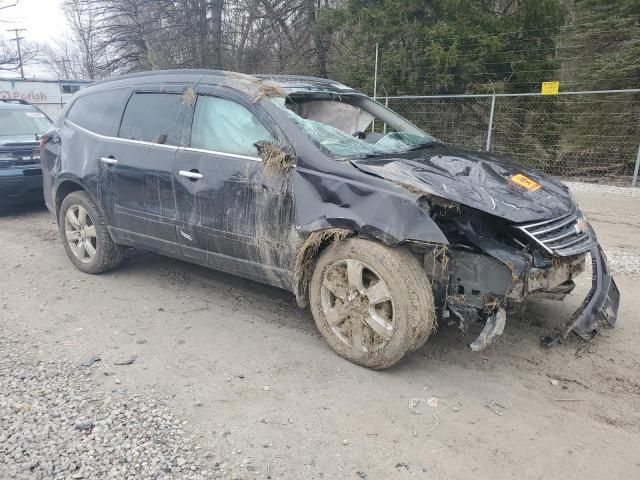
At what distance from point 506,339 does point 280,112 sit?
2374 millimetres

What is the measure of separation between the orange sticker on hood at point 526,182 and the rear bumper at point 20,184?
23.6 feet

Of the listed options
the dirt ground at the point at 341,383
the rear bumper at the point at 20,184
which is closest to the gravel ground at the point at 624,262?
the dirt ground at the point at 341,383

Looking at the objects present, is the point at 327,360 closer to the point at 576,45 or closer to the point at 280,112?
the point at 280,112

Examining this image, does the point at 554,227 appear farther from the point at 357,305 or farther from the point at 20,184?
the point at 20,184

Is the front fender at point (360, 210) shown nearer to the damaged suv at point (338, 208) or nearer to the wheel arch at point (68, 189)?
the damaged suv at point (338, 208)

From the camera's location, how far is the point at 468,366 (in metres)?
3.54

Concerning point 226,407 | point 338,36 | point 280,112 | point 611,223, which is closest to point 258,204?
point 280,112

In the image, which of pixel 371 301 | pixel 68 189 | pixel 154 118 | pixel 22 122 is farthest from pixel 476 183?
pixel 22 122

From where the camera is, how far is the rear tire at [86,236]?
202 inches

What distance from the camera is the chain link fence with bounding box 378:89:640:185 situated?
1120cm

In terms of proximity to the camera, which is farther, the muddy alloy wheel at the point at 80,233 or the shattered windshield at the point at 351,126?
the muddy alloy wheel at the point at 80,233

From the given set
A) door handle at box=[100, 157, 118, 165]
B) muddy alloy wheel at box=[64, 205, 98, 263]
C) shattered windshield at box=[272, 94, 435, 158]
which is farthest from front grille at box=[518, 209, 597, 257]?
muddy alloy wheel at box=[64, 205, 98, 263]

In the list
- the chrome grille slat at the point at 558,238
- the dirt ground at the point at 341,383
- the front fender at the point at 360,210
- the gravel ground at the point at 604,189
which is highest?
the front fender at the point at 360,210

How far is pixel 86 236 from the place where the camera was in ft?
17.3
